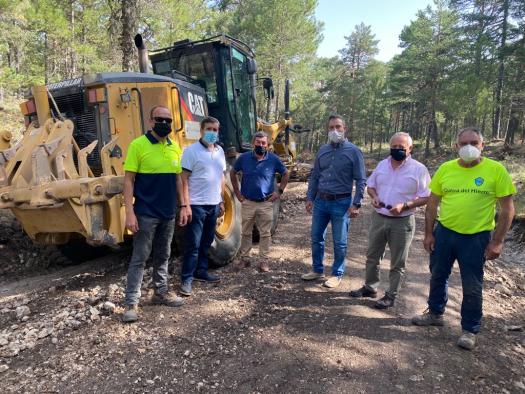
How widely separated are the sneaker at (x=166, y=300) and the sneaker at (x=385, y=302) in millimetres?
1931

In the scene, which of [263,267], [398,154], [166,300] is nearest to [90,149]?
[166,300]

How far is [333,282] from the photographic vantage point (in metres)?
4.56

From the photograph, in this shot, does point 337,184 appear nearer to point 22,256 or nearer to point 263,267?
point 263,267

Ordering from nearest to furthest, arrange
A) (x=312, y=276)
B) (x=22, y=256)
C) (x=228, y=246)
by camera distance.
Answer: (x=312, y=276) < (x=228, y=246) < (x=22, y=256)

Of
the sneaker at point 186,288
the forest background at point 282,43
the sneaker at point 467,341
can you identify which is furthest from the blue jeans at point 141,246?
the forest background at point 282,43

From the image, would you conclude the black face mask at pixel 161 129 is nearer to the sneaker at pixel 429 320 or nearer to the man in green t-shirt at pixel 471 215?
the man in green t-shirt at pixel 471 215

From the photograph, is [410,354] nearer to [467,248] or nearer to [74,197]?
[467,248]

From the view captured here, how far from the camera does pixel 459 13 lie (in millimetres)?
26516

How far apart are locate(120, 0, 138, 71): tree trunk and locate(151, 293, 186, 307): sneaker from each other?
8.18 m

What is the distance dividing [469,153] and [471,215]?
19.8 inches

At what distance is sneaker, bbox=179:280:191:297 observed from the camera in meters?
4.16

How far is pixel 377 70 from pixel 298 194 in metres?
31.2

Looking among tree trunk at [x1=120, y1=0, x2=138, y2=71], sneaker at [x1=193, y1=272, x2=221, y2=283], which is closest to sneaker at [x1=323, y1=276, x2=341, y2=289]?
sneaker at [x1=193, y1=272, x2=221, y2=283]

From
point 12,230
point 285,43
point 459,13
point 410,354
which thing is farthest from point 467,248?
point 459,13
